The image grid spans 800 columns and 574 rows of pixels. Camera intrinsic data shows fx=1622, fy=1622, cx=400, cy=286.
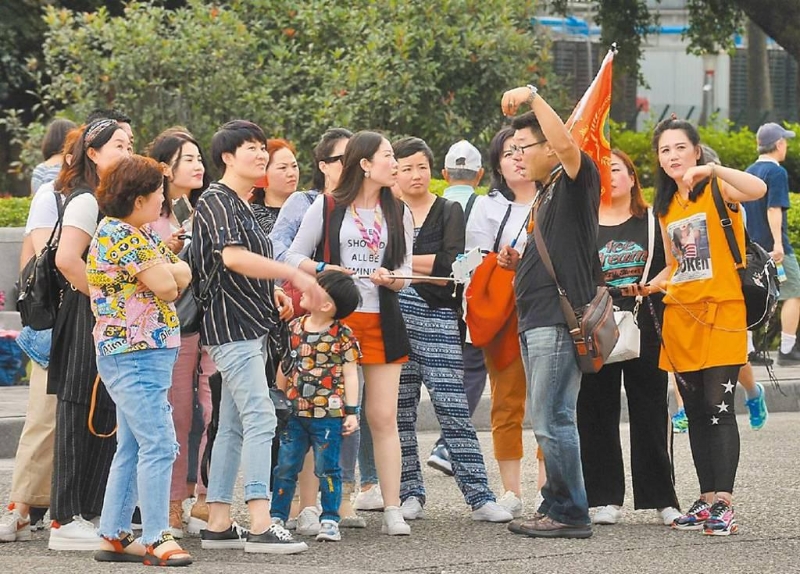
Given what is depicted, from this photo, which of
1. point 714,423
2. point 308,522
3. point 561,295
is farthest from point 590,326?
point 308,522

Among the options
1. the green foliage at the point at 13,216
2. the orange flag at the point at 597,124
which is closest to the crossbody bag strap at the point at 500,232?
the orange flag at the point at 597,124

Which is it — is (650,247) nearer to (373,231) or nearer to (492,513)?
(373,231)

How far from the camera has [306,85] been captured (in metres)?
15.7

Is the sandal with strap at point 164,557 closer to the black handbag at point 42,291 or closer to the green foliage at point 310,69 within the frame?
the black handbag at point 42,291

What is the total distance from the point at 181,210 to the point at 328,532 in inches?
67.1

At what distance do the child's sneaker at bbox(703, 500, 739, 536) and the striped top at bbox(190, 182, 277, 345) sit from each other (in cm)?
207

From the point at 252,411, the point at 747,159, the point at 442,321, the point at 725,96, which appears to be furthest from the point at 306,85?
the point at 725,96

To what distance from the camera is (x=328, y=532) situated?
6.91 m

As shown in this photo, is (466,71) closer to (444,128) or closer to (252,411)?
(444,128)

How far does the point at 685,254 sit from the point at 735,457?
91 centimetres

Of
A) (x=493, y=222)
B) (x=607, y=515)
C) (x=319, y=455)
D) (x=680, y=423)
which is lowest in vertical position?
(x=607, y=515)

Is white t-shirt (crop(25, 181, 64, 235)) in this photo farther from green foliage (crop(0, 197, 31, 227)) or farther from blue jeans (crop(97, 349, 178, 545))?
green foliage (crop(0, 197, 31, 227))

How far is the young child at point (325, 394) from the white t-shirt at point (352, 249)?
0.19 meters

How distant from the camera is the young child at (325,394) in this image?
689cm
